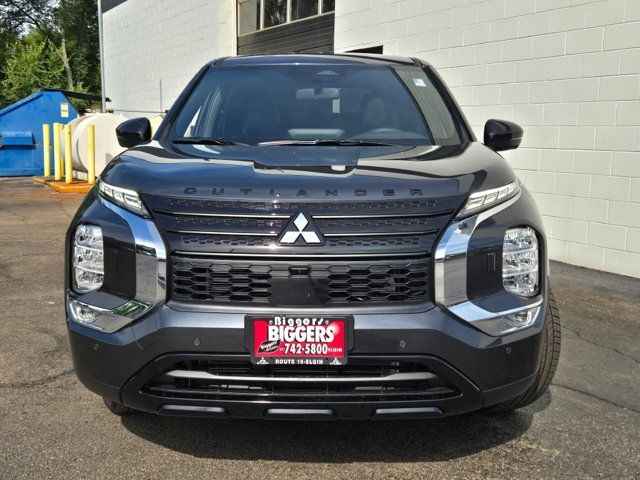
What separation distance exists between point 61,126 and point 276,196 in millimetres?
14753

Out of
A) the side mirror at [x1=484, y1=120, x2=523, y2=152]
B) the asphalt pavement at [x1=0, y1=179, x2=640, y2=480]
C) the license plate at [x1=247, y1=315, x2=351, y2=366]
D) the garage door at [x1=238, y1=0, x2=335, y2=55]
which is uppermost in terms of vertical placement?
the garage door at [x1=238, y1=0, x2=335, y2=55]

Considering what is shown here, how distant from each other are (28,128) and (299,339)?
16.0 metres

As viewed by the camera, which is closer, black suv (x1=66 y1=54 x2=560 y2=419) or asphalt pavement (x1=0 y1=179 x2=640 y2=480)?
black suv (x1=66 y1=54 x2=560 y2=419)

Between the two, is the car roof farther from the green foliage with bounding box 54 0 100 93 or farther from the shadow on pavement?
the green foliage with bounding box 54 0 100 93

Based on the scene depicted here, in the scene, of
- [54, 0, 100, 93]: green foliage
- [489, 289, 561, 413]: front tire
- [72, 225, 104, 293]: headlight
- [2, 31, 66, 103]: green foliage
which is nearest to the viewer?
[72, 225, 104, 293]: headlight

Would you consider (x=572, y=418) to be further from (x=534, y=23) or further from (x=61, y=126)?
(x=61, y=126)

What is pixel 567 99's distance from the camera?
6.75m

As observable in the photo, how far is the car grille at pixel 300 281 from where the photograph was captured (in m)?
2.24

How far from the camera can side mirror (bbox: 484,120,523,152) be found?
3420mm

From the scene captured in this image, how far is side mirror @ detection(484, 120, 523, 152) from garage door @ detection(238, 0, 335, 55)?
23.2 feet

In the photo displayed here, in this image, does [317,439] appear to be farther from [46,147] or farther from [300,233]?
[46,147]

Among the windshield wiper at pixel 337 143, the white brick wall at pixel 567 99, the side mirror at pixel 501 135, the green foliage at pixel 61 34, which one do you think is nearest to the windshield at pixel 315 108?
the windshield wiper at pixel 337 143

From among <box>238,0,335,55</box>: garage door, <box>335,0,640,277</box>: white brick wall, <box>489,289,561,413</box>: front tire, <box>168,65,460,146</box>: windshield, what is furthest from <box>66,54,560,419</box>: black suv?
<box>238,0,335,55</box>: garage door

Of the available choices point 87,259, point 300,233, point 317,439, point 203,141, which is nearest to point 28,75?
point 203,141
